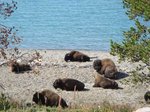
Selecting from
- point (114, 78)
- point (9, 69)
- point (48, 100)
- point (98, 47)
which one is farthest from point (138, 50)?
point (98, 47)

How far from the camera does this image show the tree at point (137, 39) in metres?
13.4

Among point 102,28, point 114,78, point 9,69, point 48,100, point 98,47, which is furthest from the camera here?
point 102,28

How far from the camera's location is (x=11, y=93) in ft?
63.2

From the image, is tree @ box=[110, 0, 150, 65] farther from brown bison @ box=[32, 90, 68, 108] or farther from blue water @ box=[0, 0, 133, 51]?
blue water @ box=[0, 0, 133, 51]

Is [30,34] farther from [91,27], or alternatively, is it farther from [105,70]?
[105,70]

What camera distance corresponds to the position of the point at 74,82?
20.2 metres

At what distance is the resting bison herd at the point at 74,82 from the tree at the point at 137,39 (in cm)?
198

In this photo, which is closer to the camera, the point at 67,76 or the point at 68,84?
the point at 68,84

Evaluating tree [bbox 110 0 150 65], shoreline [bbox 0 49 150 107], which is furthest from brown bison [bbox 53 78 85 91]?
tree [bbox 110 0 150 65]

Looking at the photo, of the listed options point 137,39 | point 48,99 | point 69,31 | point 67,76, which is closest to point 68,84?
point 67,76

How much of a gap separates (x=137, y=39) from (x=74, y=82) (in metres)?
6.51

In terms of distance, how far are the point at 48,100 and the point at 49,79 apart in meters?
7.67

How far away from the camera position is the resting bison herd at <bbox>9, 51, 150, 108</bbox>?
1528 centimetres

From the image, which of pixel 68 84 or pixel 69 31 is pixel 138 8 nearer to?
pixel 68 84
